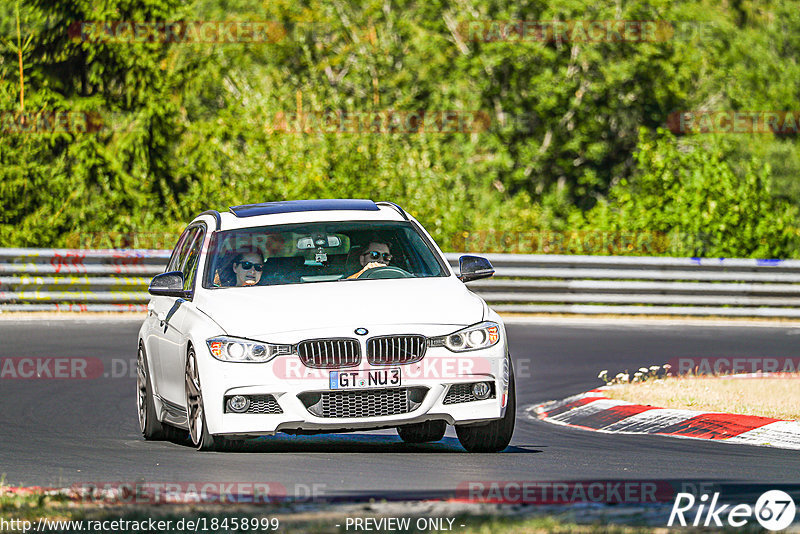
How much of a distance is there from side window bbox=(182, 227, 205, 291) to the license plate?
1.75 m

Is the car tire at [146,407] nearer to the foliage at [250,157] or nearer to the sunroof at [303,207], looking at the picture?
the sunroof at [303,207]

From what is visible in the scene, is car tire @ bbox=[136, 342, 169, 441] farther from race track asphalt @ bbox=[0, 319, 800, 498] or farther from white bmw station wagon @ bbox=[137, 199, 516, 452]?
white bmw station wagon @ bbox=[137, 199, 516, 452]

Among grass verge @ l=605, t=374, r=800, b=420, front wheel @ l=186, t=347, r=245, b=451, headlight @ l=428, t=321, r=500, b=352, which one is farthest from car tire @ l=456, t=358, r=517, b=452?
grass verge @ l=605, t=374, r=800, b=420

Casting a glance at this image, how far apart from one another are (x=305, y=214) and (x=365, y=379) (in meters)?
2.06

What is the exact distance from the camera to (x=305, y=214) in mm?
10766

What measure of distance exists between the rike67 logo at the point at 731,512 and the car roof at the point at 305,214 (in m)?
4.01

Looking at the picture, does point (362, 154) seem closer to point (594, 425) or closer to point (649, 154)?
point (649, 154)

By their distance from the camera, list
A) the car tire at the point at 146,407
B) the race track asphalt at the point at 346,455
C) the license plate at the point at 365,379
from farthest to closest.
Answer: the car tire at the point at 146,407, the license plate at the point at 365,379, the race track asphalt at the point at 346,455

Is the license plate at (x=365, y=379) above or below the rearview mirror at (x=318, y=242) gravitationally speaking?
below

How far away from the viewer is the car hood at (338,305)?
916cm

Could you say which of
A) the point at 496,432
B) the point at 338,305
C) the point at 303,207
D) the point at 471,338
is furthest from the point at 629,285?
the point at 338,305

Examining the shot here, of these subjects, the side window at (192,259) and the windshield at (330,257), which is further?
the side window at (192,259)

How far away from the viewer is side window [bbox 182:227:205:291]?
10.6m

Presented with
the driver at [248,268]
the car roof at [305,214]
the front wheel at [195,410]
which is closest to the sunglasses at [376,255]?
the car roof at [305,214]
